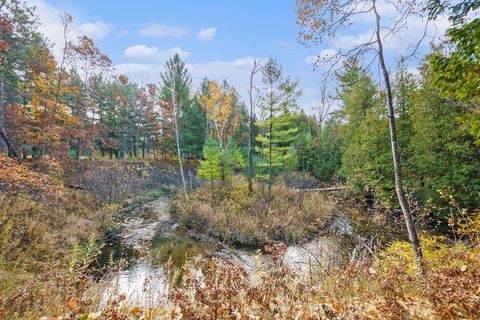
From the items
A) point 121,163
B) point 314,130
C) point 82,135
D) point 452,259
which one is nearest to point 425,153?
point 452,259

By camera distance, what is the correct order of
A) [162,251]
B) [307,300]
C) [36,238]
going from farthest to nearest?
[162,251] < [36,238] < [307,300]

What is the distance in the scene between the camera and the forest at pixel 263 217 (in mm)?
2178

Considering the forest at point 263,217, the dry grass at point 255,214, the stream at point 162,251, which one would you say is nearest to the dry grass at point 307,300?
the forest at point 263,217

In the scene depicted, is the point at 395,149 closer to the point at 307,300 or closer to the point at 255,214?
the point at 307,300

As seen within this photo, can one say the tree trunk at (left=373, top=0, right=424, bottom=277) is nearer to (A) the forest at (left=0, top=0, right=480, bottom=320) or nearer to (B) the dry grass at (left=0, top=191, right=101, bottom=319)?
(A) the forest at (left=0, top=0, right=480, bottom=320)

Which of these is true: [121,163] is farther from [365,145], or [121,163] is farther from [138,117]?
[365,145]

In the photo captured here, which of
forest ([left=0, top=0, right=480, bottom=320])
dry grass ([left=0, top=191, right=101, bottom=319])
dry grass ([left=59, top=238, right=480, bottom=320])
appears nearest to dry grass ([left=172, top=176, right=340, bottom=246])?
forest ([left=0, top=0, right=480, bottom=320])

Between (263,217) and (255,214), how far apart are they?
1.73 feet

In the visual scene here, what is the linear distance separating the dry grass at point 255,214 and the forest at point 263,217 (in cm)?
8

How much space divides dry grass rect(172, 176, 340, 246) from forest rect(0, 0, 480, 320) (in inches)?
3.1

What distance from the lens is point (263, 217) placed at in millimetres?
10781

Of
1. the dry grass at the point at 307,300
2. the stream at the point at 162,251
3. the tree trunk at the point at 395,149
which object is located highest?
the tree trunk at the point at 395,149

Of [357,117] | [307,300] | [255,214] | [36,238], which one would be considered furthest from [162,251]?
[357,117]

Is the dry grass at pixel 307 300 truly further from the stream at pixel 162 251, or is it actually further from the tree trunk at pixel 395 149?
the stream at pixel 162 251
